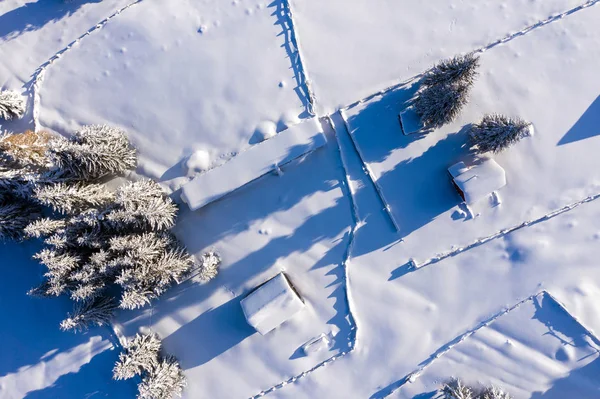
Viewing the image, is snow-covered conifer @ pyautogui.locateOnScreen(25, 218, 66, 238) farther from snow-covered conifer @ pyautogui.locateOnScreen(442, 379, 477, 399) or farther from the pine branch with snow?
snow-covered conifer @ pyautogui.locateOnScreen(442, 379, 477, 399)

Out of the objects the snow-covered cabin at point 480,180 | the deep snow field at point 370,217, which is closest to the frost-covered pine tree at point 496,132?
the snow-covered cabin at point 480,180

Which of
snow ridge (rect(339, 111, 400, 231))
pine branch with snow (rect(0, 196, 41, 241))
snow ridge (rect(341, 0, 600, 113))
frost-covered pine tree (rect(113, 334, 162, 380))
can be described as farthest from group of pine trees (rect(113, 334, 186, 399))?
snow ridge (rect(341, 0, 600, 113))

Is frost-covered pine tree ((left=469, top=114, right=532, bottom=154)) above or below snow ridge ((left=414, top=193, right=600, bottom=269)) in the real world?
above

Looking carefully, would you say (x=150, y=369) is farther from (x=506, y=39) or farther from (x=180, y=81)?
(x=506, y=39)

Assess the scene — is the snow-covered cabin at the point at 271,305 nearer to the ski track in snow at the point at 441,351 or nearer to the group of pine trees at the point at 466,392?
the ski track in snow at the point at 441,351

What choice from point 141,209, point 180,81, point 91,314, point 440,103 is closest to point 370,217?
point 440,103
